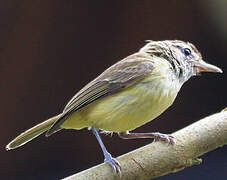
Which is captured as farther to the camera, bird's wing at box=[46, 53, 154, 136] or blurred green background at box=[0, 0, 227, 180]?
blurred green background at box=[0, 0, 227, 180]

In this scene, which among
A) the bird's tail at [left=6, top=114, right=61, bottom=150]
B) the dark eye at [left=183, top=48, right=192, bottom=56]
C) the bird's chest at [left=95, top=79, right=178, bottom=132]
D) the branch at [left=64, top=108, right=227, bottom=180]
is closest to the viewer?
the branch at [left=64, top=108, right=227, bottom=180]

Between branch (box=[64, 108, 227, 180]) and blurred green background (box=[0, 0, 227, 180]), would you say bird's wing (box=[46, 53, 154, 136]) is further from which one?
blurred green background (box=[0, 0, 227, 180])

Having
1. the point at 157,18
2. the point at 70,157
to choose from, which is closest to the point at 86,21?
the point at 157,18

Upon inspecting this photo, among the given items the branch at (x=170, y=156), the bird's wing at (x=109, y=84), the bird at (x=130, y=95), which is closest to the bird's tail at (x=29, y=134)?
the bird at (x=130, y=95)

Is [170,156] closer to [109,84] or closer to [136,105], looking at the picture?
[136,105]

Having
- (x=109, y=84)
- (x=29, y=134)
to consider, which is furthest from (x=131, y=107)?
(x=29, y=134)

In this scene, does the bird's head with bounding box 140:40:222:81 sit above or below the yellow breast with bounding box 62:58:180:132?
above

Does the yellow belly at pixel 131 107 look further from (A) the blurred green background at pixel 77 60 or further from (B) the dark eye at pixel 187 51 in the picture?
(A) the blurred green background at pixel 77 60

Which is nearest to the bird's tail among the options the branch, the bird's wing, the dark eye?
the bird's wing
